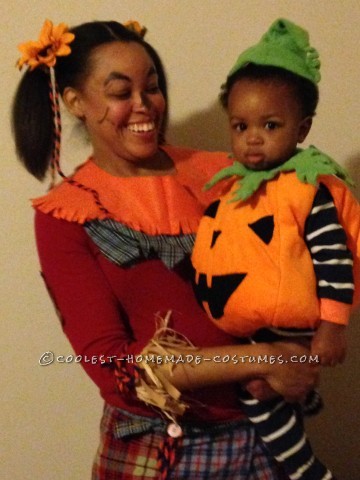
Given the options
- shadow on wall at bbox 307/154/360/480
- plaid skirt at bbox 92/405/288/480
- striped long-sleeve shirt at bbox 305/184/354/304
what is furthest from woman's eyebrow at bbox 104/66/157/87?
shadow on wall at bbox 307/154/360/480

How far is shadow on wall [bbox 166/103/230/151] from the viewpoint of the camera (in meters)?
1.37

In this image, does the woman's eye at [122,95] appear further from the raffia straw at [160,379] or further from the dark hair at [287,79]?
the raffia straw at [160,379]

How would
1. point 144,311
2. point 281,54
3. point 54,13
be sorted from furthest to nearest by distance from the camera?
point 54,13
point 144,311
point 281,54

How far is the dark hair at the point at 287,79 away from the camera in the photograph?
90cm

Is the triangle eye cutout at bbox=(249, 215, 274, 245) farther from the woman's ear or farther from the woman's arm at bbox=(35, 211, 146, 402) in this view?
the woman's ear

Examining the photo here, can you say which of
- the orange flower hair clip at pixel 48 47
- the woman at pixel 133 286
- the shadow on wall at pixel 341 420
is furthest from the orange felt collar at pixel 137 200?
the shadow on wall at pixel 341 420

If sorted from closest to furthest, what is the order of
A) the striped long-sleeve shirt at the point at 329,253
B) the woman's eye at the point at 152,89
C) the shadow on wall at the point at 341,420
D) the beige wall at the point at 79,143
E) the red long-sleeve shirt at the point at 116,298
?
the striped long-sleeve shirt at the point at 329,253, the red long-sleeve shirt at the point at 116,298, the woman's eye at the point at 152,89, the beige wall at the point at 79,143, the shadow on wall at the point at 341,420

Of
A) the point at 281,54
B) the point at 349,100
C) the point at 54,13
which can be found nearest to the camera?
the point at 281,54

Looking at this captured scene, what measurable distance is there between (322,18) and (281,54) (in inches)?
21.1

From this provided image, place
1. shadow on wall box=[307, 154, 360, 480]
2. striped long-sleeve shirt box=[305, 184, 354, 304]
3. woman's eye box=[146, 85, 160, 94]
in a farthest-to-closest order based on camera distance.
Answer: shadow on wall box=[307, 154, 360, 480]
woman's eye box=[146, 85, 160, 94]
striped long-sleeve shirt box=[305, 184, 354, 304]

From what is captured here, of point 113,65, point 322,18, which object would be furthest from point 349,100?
point 113,65

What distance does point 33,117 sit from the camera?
113cm

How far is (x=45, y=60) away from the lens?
1.05 m

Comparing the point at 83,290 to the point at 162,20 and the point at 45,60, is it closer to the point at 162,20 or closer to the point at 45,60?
the point at 45,60
